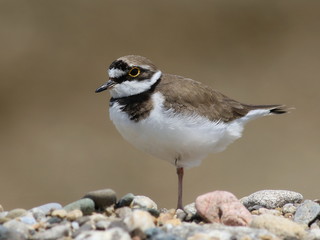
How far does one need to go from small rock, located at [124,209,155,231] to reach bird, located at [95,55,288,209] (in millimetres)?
1295

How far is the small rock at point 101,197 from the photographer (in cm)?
481

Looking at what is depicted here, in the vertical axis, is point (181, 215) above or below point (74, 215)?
below

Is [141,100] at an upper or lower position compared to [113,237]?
upper

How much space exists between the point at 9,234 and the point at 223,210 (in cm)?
146

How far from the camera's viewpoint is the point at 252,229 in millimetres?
4238

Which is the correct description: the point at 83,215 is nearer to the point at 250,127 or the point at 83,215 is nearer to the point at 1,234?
the point at 1,234

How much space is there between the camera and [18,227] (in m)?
4.14

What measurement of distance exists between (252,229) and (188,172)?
25.9ft

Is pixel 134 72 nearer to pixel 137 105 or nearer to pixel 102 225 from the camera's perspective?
pixel 137 105

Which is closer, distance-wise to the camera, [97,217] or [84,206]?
[97,217]

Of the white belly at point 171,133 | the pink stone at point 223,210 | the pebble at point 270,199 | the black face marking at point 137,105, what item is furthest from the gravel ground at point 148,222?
the black face marking at point 137,105

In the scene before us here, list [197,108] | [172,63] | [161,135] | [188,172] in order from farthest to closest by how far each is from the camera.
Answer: [172,63] < [188,172] < [197,108] < [161,135]

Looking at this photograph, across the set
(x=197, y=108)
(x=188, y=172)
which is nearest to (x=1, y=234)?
(x=197, y=108)

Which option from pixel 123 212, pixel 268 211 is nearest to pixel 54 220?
pixel 123 212
